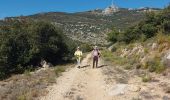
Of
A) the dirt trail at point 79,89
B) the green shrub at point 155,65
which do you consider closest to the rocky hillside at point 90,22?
the green shrub at point 155,65

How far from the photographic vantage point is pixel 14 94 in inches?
664

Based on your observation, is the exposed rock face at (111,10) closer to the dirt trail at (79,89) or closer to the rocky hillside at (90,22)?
the rocky hillside at (90,22)

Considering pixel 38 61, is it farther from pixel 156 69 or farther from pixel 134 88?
pixel 134 88

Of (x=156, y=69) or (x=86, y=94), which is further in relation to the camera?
(x=156, y=69)

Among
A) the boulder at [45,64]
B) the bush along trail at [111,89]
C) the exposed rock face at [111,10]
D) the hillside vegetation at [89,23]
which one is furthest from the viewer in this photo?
the exposed rock face at [111,10]

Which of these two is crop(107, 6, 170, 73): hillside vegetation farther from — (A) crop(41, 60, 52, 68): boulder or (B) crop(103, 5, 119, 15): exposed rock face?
(B) crop(103, 5, 119, 15): exposed rock face

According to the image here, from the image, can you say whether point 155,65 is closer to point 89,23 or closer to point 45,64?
point 45,64

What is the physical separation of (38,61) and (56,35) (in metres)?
4.28

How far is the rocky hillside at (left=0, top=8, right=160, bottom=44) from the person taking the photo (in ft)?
390

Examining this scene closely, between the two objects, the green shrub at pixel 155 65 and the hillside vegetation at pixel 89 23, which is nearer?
the green shrub at pixel 155 65

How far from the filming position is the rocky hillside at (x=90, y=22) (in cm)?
11881

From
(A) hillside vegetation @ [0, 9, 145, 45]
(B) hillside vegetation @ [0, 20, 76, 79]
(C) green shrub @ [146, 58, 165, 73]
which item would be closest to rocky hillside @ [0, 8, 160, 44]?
(A) hillside vegetation @ [0, 9, 145, 45]

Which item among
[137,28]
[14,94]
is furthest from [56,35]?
[14,94]

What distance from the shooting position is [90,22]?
438 feet
